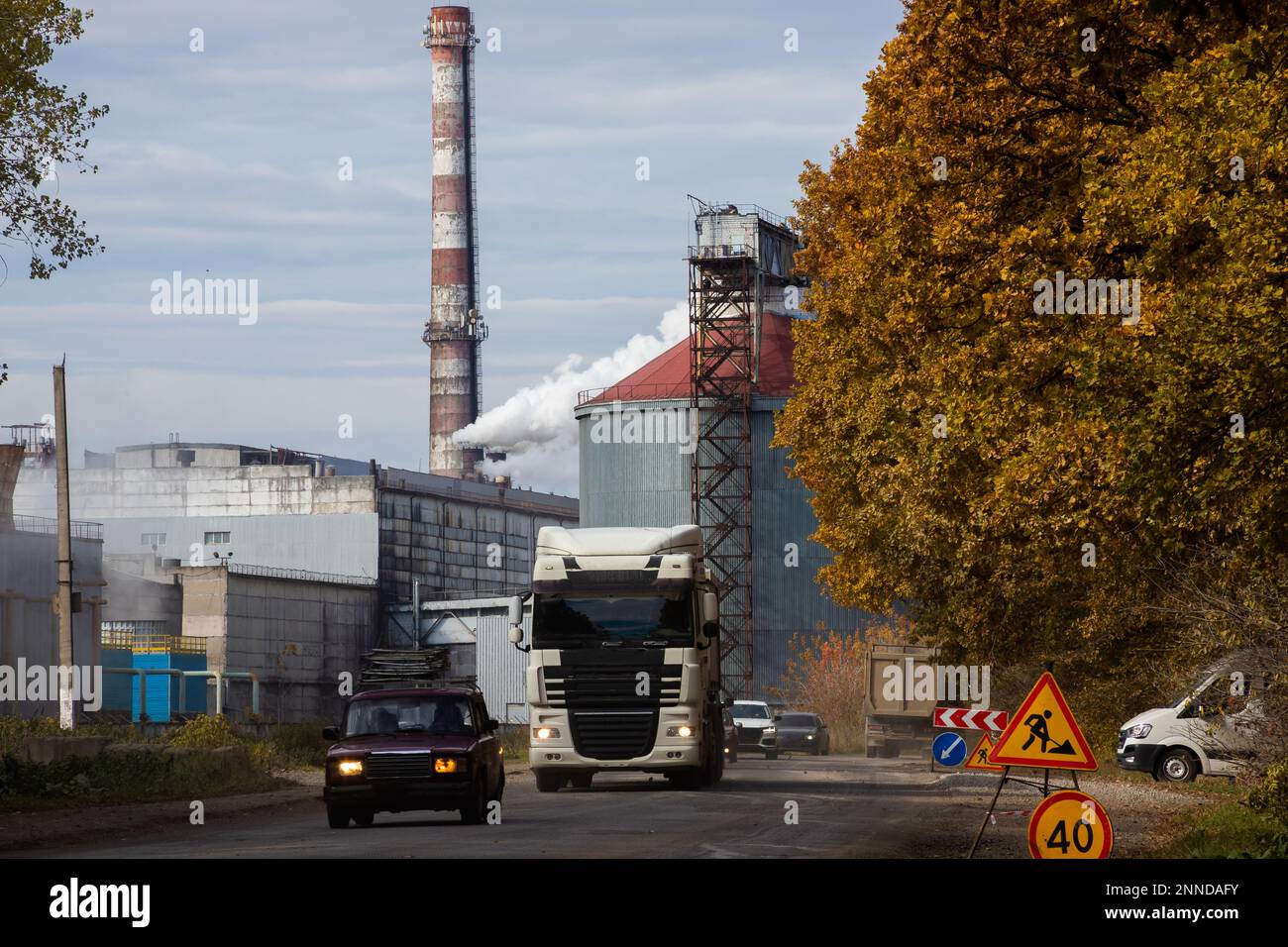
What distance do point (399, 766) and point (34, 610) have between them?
→ 47.4 metres

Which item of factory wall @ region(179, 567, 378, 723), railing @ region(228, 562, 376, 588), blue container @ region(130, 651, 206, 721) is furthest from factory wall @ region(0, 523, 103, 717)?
railing @ region(228, 562, 376, 588)

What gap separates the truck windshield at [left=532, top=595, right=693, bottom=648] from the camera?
92.0 ft

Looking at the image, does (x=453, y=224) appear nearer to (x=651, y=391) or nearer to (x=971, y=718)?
(x=651, y=391)

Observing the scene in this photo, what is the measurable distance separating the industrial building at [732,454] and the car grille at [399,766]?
176 feet

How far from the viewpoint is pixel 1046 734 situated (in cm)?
1472

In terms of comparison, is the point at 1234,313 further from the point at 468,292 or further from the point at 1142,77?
the point at 468,292

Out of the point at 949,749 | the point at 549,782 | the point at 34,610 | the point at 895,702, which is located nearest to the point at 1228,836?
→ the point at 949,749

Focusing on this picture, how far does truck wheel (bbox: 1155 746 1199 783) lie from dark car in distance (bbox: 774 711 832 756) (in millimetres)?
24981

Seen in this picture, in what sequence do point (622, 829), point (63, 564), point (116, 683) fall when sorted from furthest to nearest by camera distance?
point (116, 683), point (63, 564), point (622, 829)

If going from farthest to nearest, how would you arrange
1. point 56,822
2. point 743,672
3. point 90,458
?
1. point 90,458
2. point 743,672
3. point 56,822

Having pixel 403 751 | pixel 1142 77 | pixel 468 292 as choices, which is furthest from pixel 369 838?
pixel 468 292

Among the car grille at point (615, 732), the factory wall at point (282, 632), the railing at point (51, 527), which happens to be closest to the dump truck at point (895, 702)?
the car grille at point (615, 732)
